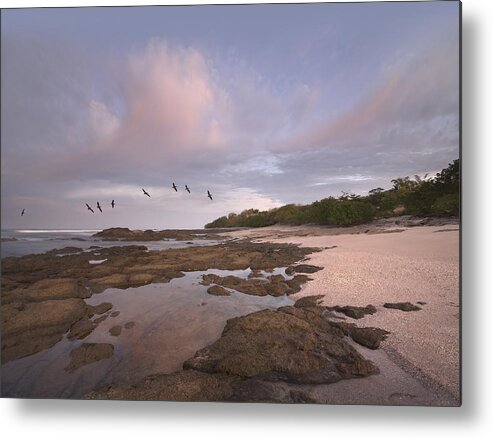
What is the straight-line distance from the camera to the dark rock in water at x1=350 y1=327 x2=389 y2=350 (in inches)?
80.0

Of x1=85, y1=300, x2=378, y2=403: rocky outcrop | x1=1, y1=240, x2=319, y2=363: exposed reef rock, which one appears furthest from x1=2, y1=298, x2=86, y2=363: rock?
x1=85, y1=300, x2=378, y2=403: rocky outcrop

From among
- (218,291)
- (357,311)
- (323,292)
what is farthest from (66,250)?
(357,311)

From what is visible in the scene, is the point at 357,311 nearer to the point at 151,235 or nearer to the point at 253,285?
the point at 253,285

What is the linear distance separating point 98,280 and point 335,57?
7.03 feet

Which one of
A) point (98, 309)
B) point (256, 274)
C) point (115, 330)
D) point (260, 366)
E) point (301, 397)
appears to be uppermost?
point (256, 274)

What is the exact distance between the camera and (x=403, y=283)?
219 cm

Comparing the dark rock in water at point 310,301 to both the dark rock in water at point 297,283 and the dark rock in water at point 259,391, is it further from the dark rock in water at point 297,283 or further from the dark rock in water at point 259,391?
the dark rock in water at point 259,391

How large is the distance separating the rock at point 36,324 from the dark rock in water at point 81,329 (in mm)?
32

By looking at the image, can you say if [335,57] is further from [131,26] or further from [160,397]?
[160,397]

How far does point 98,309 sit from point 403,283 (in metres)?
1.98

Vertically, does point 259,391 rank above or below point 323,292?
below

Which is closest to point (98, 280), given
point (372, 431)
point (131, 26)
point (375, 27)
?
point (131, 26)

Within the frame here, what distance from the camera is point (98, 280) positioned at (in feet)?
7.62

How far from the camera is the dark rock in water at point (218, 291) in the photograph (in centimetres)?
226
